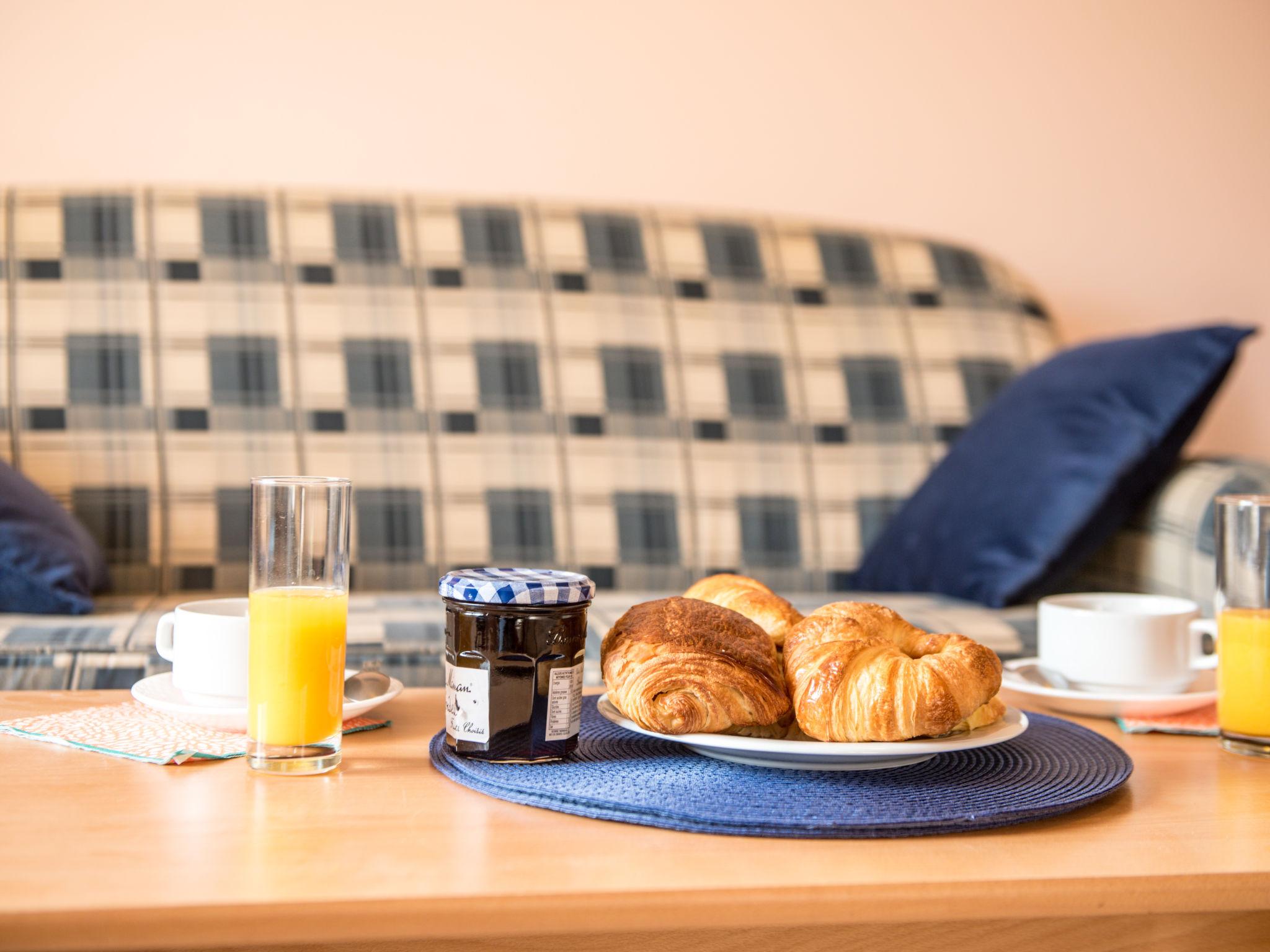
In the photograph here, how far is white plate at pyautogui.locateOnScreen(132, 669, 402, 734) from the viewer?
844 millimetres

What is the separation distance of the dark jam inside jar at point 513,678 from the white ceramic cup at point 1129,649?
0.46 meters

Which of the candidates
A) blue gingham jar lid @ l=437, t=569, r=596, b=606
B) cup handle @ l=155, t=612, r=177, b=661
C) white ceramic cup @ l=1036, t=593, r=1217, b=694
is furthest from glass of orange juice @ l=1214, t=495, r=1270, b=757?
cup handle @ l=155, t=612, r=177, b=661

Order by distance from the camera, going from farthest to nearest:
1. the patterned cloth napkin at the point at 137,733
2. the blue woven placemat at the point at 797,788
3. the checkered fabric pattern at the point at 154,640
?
the checkered fabric pattern at the point at 154,640 → the patterned cloth napkin at the point at 137,733 → the blue woven placemat at the point at 797,788

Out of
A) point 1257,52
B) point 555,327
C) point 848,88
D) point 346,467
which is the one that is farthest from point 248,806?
point 1257,52

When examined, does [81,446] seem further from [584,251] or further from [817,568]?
[817,568]

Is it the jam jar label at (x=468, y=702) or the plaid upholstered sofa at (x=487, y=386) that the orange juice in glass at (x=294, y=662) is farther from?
the plaid upholstered sofa at (x=487, y=386)

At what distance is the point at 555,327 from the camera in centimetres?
202

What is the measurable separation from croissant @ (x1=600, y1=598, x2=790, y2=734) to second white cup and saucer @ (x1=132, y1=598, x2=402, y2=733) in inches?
8.5

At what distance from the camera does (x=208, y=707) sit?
2.79 ft

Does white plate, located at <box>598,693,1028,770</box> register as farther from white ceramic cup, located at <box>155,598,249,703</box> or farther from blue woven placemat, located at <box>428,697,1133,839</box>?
white ceramic cup, located at <box>155,598,249,703</box>

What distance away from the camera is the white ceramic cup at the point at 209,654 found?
2.76 feet

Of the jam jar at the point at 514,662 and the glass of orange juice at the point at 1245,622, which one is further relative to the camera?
the glass of orange juice at the point at 1245,622

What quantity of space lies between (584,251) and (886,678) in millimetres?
1451

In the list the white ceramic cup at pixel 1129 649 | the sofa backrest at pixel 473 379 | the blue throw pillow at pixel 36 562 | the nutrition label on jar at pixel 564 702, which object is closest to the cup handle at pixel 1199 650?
the white ceramic cup at pixel 1129 649
